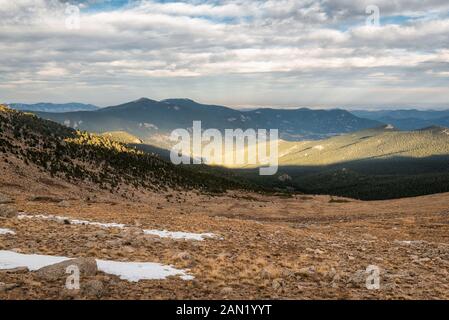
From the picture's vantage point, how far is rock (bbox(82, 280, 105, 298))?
11059mm

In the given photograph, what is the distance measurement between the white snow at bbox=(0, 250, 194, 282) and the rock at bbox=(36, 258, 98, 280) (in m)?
0.64

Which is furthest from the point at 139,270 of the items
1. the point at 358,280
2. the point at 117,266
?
the point at 358,280

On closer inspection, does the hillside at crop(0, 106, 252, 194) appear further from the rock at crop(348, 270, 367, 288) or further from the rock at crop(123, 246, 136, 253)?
the rock at crop(348, 270, 367, 288)

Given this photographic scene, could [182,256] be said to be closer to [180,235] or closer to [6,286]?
[180,235]

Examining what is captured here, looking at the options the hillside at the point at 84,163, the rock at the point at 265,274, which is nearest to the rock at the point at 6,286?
the rock at the point at 265,274

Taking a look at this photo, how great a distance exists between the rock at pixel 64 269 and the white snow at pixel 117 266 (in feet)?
2.11

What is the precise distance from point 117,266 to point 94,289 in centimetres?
321

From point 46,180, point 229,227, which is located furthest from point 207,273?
point 46,180

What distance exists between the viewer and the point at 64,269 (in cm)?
1259

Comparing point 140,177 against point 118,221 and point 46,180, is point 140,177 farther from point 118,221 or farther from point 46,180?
point 118,221
